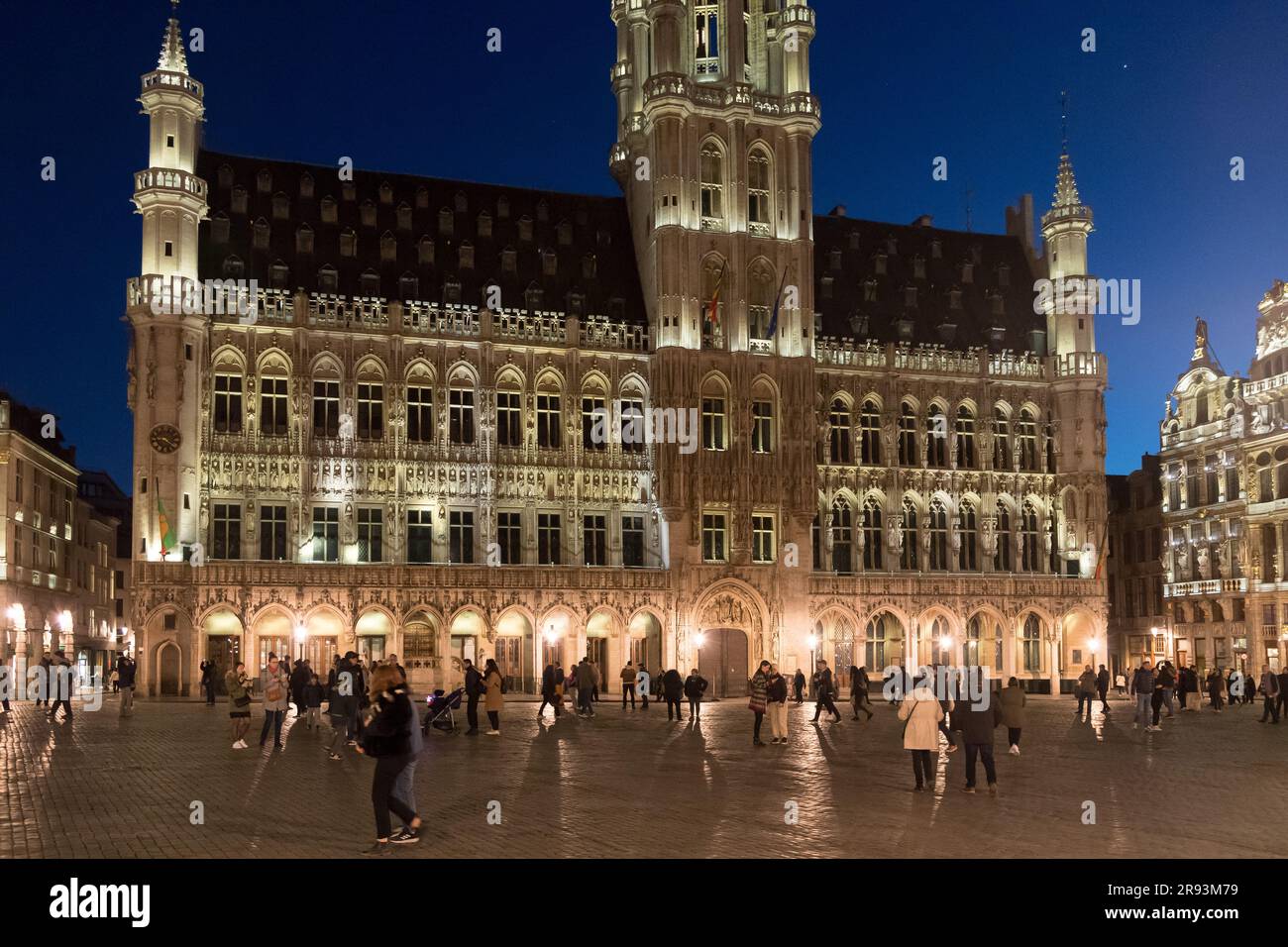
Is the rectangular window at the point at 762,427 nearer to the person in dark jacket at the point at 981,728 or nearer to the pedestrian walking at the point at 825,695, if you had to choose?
the pedestrian walking at the point at 825,695

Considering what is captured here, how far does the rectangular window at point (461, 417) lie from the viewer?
56625mm

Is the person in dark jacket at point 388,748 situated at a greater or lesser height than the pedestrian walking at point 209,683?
greater

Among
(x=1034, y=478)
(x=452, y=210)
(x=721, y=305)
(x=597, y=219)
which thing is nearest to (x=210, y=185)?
(x=452, y=210)

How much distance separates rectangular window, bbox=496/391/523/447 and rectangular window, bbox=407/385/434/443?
2779 millimetres

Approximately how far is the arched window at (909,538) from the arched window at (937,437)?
100 inches

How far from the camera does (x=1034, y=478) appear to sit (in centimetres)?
6550

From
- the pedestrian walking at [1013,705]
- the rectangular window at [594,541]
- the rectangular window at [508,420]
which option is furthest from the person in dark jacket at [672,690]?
the rectangular window at [508,420]

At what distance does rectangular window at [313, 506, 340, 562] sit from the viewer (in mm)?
54000

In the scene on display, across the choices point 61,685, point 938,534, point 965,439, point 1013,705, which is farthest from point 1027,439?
point 1013,705

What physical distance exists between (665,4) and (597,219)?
10.4 meters

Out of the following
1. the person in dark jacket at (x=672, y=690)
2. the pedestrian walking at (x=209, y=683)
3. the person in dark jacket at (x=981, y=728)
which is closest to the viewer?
the person in dark jacket at (x=981, y=728)

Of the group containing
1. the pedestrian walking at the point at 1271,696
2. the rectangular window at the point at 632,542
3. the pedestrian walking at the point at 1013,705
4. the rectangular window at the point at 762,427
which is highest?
the rectangular window at the point at 762,427

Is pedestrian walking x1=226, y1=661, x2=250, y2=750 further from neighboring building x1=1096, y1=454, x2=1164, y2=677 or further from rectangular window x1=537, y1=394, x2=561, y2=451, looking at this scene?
neighboring building x1=1096, y1=454, x2=1164, y2=677

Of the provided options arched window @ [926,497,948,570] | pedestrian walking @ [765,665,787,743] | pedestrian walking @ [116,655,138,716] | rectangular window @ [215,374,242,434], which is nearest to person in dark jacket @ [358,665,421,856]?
pedestrian walking @ [765,665,787,743]
